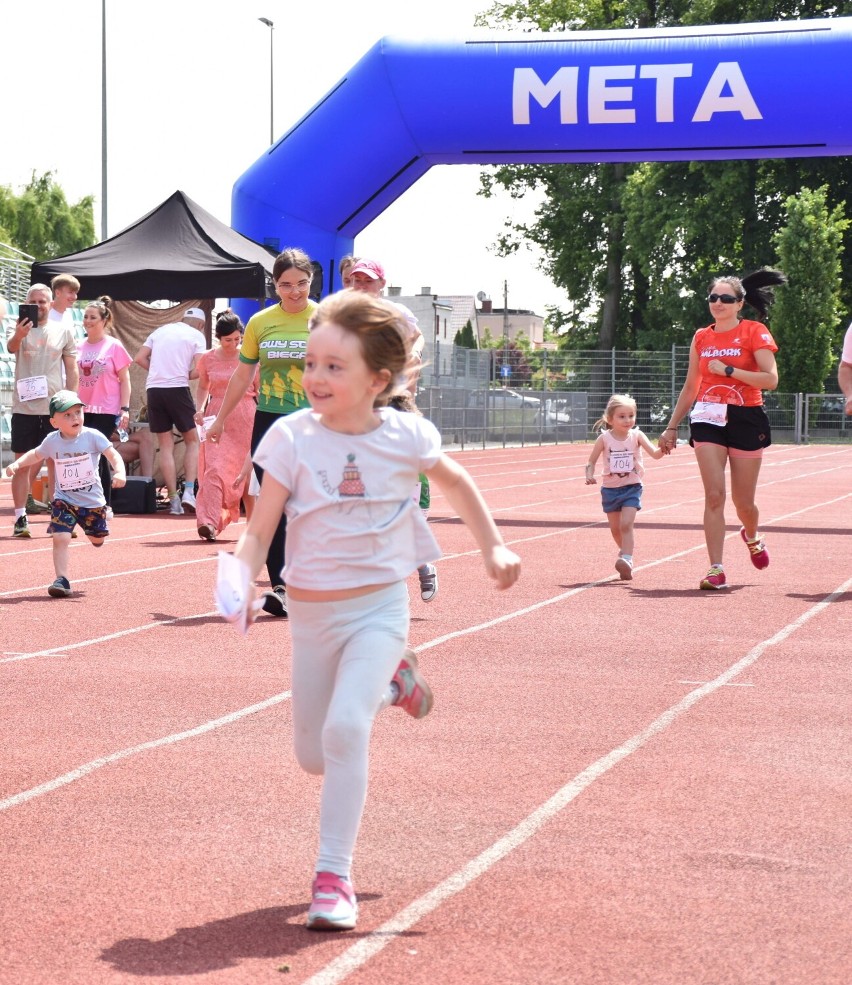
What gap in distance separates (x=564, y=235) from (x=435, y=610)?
51638mm

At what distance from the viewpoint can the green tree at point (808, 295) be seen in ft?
151

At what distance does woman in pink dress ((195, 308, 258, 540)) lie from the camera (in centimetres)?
1342

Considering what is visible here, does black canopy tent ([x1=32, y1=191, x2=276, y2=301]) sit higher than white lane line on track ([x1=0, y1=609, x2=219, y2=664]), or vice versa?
black canopy tent ([x1=32, y1=191, x2=276, y2=301])

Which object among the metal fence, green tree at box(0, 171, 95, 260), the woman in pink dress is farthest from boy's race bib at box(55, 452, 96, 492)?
green tree at box(0, 171, 95, 260)

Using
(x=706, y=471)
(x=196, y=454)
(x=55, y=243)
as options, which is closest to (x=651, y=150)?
(x=196, y=454)

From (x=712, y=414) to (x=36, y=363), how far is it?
6680mm

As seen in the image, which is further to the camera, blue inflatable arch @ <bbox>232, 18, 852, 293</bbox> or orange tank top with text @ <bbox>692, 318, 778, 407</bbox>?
blue inflatable arch @ <bbox>232, 18, 852, 293</bbox>

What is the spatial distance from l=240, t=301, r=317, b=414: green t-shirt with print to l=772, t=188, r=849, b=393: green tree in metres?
38.4

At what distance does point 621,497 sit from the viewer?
38.3 feet

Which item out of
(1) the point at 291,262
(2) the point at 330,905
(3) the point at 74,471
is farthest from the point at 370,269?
(2) the point at 330,905

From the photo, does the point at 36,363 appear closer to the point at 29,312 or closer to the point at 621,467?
the point at 29,312

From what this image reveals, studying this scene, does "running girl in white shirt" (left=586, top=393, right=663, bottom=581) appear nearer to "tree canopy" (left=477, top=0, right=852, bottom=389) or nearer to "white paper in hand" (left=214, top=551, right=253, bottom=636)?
"white paper in hand" (left=214, top=551, right=253, bottom=636)

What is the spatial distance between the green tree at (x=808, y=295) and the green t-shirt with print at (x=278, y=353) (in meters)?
38.4

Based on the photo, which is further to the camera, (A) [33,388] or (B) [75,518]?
(A) [33,388]
